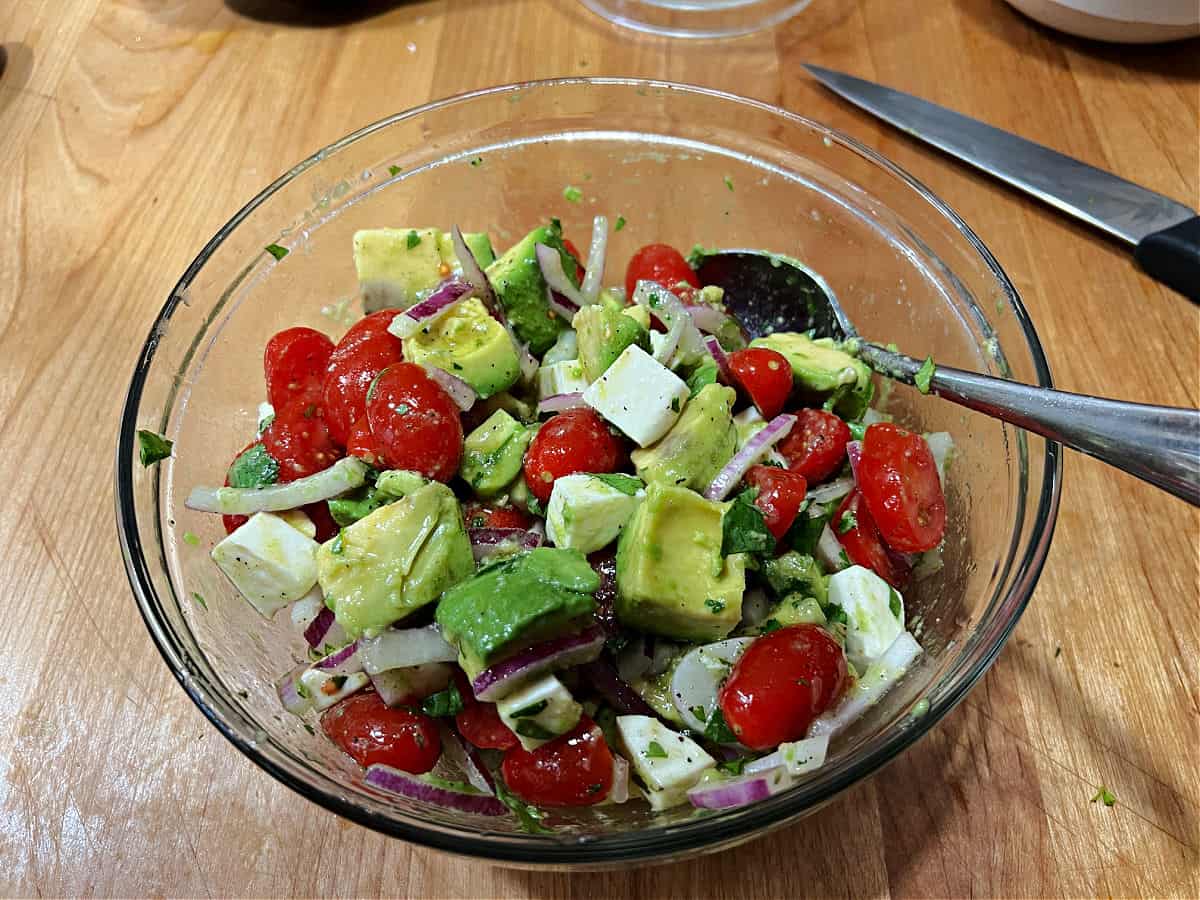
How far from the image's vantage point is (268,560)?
1.33 metres

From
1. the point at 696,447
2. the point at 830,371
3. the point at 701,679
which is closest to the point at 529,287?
the point at 696,447

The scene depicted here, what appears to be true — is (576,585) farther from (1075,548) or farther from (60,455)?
(60,455)

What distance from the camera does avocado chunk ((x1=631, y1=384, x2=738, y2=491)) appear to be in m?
1.40

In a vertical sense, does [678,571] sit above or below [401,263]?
below

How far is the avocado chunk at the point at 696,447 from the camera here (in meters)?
1.40

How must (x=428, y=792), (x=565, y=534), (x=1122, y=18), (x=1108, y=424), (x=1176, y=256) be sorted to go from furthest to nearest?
(x=1122, y=18) < (x=1176, y=256) < (x=565, y=534) < (x=428, y=792) < (x=1108, y=424)

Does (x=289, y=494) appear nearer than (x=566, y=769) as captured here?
No

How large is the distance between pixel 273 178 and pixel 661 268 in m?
1.06

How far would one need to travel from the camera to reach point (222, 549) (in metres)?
1.33

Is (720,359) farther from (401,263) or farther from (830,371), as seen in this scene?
(401,263)

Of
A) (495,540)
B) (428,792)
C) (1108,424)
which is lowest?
(428,792)

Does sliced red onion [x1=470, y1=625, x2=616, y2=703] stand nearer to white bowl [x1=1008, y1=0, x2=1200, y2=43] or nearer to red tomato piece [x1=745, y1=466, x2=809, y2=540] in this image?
red tomato piece [x1=745, y1=466, x2=809, y2=540]

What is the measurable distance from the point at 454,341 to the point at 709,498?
512 millimetres

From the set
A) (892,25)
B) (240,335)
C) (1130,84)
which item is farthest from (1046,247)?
(240,335)
